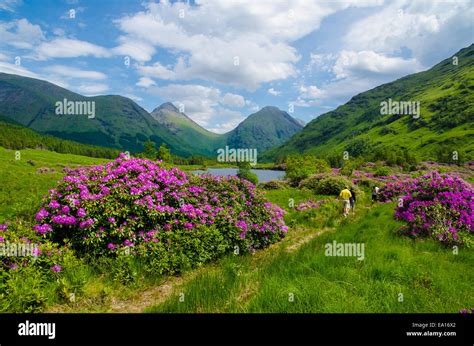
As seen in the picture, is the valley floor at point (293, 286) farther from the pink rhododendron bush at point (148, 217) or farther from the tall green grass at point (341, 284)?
the pink rhododendron bush at point (148, 217)

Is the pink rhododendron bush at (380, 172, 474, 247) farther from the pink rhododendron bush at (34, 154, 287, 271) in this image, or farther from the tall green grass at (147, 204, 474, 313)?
the pink rhododendron bush at (34, 154, 287, 271)

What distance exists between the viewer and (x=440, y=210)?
12.0 meters

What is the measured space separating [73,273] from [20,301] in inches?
57.6

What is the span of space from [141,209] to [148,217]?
41 centimetres

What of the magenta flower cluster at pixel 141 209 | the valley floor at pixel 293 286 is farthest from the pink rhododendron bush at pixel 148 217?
the valley floor at pixel 293 286

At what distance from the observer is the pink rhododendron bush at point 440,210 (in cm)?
1075

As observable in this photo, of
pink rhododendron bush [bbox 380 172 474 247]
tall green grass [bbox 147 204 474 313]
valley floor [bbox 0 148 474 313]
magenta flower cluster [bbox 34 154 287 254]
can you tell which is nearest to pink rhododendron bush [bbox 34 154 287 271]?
magenta flower cluster [bbox 34 154 287 254]

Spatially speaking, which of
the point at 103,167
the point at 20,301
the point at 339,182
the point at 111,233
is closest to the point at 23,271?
the point at 20,301

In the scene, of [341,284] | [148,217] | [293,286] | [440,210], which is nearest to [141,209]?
[148,217]

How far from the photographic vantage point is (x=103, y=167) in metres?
11.1

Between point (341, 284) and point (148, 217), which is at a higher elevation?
point (148, 217)

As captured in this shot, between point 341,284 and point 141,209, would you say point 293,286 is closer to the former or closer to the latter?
point 341,284

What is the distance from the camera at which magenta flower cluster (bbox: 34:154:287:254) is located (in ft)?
28.6
